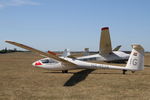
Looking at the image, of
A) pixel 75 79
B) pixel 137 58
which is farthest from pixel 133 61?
pixel 75 79

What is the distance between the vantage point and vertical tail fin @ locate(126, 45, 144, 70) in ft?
47.6

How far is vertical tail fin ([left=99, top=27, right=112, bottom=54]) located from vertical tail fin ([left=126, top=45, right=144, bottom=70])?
1012cm

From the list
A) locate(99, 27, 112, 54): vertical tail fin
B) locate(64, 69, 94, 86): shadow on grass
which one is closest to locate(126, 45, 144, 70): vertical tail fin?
locate(64, 69, 94, 86): shadow on grass

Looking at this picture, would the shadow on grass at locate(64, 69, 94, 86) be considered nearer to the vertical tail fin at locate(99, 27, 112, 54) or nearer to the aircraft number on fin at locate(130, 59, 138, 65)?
the aircraft number on fin at locate(130, 59, 138, 65)

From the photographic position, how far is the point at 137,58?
48.7 ft

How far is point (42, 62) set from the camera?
1862 cm

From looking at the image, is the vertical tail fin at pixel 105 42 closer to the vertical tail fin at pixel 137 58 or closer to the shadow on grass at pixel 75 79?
the shadow on grass at pixel 75 79

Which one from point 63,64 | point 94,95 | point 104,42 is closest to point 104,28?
point 104,42

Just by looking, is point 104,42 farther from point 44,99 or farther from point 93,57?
Answer: point 44,99

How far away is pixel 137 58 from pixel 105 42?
12.7m

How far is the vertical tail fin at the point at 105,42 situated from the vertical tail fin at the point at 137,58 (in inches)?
399

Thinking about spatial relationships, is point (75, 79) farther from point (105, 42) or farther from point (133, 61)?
point (105, 42)

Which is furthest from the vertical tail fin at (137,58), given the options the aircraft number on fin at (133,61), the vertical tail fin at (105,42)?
the vertical tail fin at (105,42)

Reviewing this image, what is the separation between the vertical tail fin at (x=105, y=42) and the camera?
25109 mm
